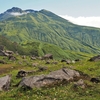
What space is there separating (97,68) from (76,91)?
58.3ft

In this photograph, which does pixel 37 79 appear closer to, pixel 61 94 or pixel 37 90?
pixel 37 90

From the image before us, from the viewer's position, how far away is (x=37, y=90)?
97.8ft

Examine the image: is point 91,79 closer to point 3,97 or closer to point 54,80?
point 54,80

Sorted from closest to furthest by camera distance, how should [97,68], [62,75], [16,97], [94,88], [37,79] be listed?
[16,97], [94,88], [37,79], [62,75], [97,68]

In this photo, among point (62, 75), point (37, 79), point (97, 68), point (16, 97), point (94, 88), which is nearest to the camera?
point (16, 97)

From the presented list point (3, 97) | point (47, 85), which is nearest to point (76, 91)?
point (47, 85)

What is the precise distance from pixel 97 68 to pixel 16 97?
23007 mm

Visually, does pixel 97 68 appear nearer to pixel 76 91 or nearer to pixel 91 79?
pixel 91 79

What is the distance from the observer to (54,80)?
33.5 metres

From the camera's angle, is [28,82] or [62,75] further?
[62,75]

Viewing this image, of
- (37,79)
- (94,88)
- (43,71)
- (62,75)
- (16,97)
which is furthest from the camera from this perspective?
(43,71)

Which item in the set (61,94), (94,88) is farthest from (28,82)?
(94,88)

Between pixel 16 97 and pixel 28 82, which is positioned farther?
pixel 28 82

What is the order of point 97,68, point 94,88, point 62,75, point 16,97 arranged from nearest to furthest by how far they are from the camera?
point 16,97, point 94,88, point 62,75, point 97,68
